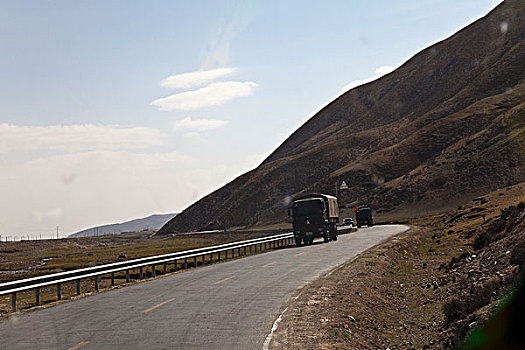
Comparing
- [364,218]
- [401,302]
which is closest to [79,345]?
[401,302]

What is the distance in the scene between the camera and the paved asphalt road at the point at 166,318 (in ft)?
36.0

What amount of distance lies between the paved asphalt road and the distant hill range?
95798mm

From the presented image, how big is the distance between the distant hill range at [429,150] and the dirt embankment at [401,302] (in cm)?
9057

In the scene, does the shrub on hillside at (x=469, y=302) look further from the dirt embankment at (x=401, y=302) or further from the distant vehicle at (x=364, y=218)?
the distant vehicle at (x=364, y=218)

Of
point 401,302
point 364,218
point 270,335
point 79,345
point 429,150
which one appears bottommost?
point 401,302

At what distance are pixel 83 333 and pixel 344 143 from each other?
557ft

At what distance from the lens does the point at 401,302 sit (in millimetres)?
18047

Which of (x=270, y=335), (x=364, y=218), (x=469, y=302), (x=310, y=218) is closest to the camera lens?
(x=270, y=335)

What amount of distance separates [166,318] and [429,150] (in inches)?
5362

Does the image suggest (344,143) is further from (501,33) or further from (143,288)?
(143,288)

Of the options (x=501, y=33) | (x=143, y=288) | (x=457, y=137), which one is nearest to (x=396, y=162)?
(x=457, y=137)

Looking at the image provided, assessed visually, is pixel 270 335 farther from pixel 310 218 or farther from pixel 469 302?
pixel 310 218

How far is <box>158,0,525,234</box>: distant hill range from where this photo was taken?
11506 centimetres

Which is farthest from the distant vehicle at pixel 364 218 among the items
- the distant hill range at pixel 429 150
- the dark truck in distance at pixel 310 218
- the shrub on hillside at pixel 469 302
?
the shrub on hillside at pixel 469 302
